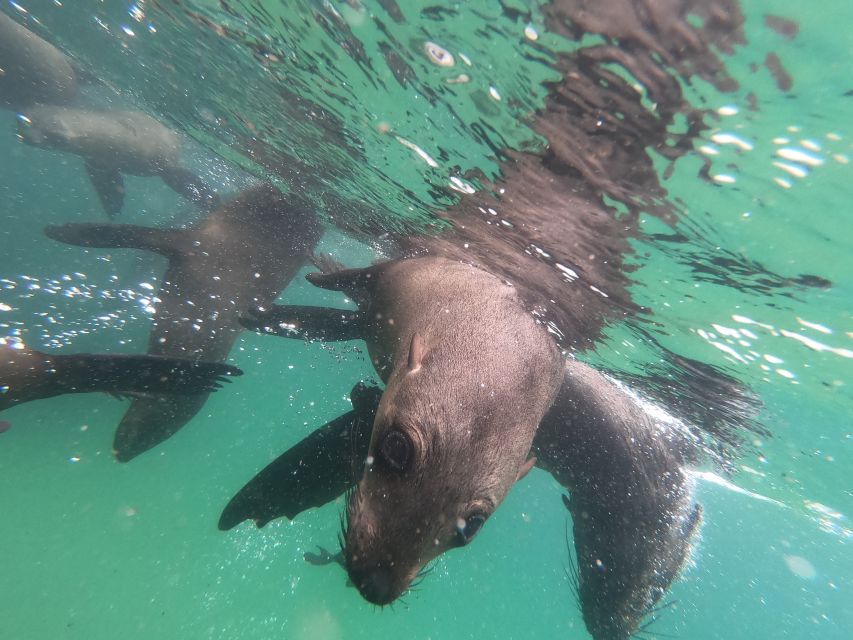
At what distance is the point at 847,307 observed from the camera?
449 centimetres

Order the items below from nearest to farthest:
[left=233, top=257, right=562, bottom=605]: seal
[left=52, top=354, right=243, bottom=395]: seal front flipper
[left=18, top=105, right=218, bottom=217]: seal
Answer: [left=233, top=257, right=562, bottom=605]: seal < [left=52, top=354, right=243, bottom=395]: seal front flipper < [left=18, top=105, right=218, bottom=217]: seal

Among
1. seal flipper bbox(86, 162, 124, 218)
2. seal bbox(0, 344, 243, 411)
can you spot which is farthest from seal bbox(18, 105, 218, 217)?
seal bbox(0, 344, 243, 411)

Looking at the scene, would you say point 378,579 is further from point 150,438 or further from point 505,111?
point 150,438

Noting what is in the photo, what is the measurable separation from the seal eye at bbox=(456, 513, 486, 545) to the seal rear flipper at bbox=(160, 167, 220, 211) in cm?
1649

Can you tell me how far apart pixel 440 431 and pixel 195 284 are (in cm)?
652

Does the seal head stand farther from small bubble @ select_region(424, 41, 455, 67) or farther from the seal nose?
small bubble @ select_region(424, 41, 455, 67)

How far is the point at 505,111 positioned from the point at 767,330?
4.16 m

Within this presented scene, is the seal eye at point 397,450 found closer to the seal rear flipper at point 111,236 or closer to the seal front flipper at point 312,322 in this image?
the seal front flipper at point 312,322

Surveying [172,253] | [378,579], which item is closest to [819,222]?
[378,579]

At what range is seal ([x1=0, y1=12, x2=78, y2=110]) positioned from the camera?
11211 mm

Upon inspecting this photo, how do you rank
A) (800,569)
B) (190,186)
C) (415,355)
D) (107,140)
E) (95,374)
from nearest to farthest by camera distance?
(415,355)
(95,374)
(107,140)
(190,186)
(800,569)

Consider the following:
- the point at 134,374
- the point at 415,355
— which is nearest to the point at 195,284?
the point at 134,374

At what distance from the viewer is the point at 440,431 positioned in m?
2.38

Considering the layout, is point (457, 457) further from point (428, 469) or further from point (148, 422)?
point (148, 422)
